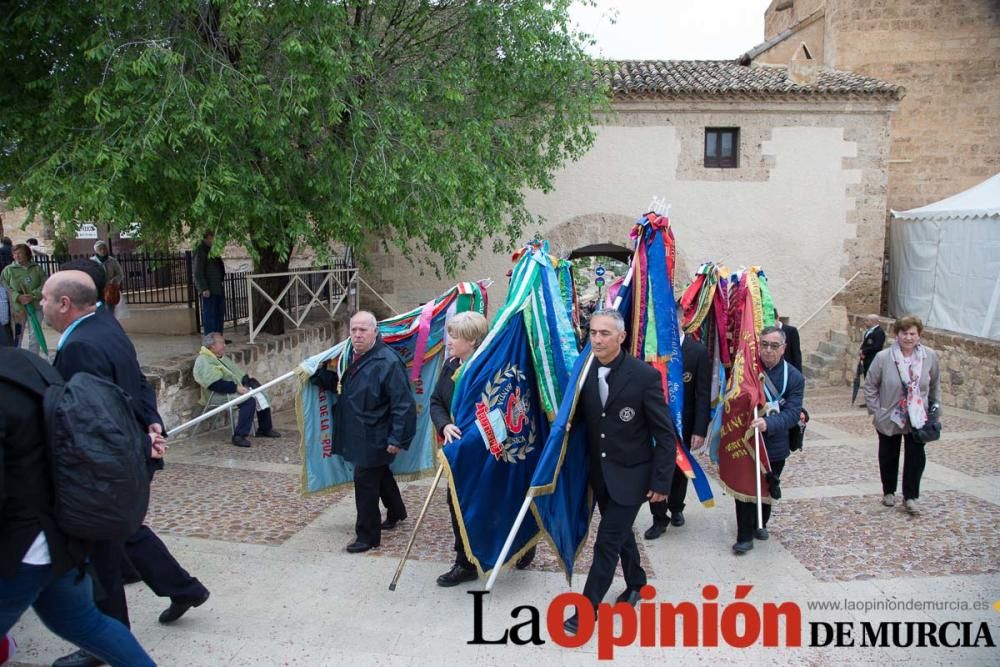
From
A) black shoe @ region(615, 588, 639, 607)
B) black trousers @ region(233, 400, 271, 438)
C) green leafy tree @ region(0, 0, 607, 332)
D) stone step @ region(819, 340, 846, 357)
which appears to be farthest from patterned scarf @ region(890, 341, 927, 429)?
stone step @ region(819, 340, 846, 357)

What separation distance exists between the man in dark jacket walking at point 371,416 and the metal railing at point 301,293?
19.6 feet

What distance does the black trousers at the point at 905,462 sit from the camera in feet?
19.1

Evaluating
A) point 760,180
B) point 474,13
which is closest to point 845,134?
point 760,180

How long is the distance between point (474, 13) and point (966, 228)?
9.75 metres

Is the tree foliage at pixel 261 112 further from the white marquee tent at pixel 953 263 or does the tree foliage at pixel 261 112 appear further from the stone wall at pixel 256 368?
the white marquee tent at pixel 953 263

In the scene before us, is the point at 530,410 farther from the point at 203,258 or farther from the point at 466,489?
the point at 203,258

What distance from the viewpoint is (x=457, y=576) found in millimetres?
4531

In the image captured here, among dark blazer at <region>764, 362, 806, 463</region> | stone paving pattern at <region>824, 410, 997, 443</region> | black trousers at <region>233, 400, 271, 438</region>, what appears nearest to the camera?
dark blazer at <region>764, 362, 806, 463</region>

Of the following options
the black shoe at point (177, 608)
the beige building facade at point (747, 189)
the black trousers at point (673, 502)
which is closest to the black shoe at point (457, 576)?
the black shoe at point (177, 608)

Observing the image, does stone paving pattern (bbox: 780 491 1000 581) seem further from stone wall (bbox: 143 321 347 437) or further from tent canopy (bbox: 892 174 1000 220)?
tent canopy (bbox: 892 174 1000 220)

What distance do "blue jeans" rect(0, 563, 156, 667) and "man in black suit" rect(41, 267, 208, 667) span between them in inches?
15.9

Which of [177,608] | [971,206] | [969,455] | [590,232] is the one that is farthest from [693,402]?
[971,206]

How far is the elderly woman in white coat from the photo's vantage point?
18.5ft

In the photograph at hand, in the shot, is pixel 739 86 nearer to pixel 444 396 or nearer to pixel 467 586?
pixel 444 396
